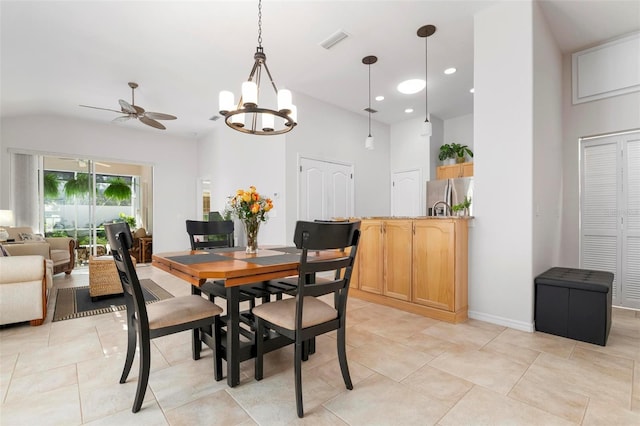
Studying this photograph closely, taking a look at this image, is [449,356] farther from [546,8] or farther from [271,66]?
[271,66]

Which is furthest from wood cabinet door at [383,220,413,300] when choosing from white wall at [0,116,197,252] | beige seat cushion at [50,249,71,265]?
white wall at [0,116,197,252]

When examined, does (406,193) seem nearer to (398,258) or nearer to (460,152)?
(460,152)

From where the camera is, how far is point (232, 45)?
136 inches

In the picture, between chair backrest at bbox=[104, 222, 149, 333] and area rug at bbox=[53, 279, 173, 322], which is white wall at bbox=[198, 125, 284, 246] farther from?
chair backrest at bbox=[104, 222, 149, 333]

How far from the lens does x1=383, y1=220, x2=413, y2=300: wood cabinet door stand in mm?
3232

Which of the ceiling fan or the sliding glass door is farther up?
the ceiling fan

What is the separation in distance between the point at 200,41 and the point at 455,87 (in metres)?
3.76

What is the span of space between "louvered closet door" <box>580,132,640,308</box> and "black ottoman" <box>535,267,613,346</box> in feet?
3.44

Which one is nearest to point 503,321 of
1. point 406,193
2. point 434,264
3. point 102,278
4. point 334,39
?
point 434,264

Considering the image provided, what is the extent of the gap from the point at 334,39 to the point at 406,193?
11.9 ft

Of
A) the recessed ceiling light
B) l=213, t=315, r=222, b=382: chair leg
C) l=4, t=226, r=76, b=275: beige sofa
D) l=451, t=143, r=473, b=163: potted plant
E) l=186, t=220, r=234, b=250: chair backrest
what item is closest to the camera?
l=213, t=315, r=222, b=382: chair leg

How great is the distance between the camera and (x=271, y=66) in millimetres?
3957

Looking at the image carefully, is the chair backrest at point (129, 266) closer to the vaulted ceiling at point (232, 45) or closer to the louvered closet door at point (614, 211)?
the vaulted ceiling at point (232, 45)

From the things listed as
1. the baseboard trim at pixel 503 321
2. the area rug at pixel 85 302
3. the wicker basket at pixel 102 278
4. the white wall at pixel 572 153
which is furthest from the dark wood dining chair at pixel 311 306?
the white wall at pixel 572 153
